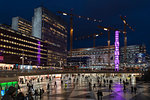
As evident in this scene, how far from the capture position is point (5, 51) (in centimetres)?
10531

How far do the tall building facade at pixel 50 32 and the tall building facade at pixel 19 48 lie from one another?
1155 cm

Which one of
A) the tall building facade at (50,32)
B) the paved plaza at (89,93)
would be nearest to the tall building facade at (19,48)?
the tall building facade at (50,32)

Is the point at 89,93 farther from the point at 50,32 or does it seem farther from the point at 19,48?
the point at 50,32

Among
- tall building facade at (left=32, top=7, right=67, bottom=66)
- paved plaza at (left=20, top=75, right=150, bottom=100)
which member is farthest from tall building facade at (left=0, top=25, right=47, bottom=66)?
paved plaza at (left=20, top=75, right=150, bottom=100)

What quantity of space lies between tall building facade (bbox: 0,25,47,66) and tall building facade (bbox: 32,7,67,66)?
1155 centimetres

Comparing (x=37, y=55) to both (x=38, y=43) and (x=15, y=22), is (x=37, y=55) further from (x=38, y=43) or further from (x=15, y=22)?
(x=15, y=22)

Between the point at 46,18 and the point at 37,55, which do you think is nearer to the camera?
the point at 37,55

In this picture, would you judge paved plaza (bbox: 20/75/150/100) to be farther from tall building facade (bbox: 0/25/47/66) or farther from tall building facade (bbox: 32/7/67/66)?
tall building facade (bbox: 32/7/67/66)

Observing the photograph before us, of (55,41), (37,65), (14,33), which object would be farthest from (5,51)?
(55,41)

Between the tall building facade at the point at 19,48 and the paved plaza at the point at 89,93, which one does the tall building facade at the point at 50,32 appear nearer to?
the tall building facade at the point at 19,48

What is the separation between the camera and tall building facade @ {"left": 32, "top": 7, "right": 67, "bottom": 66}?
6284 inches

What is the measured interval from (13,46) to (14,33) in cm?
876

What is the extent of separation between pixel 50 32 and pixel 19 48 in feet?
181

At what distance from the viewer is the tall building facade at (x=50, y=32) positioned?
15962 centimetres
